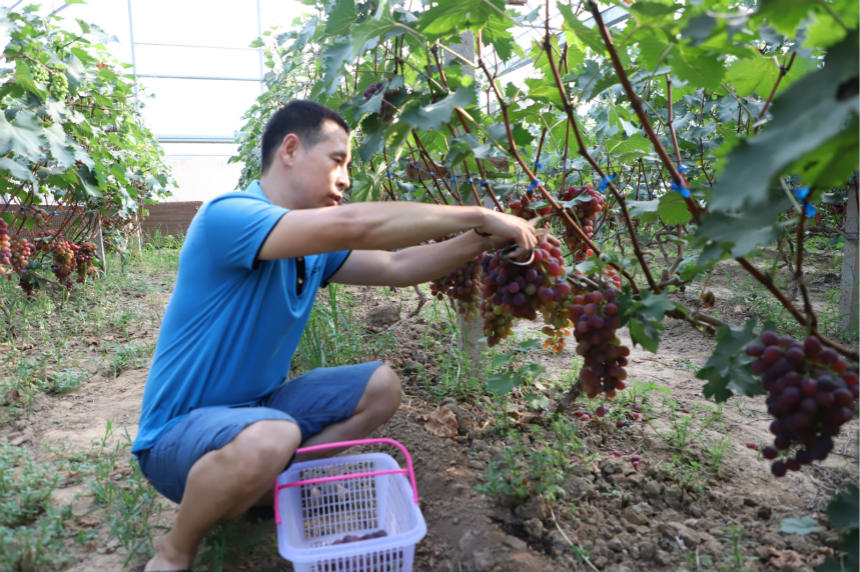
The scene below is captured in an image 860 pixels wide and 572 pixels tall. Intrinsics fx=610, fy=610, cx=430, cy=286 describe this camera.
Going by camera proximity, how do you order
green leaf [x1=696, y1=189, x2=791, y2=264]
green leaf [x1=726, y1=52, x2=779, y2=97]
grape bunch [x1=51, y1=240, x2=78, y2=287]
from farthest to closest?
1. grape bunch [x1=51, y1=240, x2=78, y2=287]
2. green leaf [x1=726, y1=52, x2=779, y2=97]
3. green leaf [x1=696, y1=189, x2=791, y2=264]

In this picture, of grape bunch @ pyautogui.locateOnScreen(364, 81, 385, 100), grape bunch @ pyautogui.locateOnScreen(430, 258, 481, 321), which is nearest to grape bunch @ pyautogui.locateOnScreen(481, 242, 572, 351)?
grape bunch @ pyautogui.locateOnScreen(430, 258, 481, 321)

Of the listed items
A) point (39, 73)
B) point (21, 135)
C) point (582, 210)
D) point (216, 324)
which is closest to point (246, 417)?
point (216, 324)

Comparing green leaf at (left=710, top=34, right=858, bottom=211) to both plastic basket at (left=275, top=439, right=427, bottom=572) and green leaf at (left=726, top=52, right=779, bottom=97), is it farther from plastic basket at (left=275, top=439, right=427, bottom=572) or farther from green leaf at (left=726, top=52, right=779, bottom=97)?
plastic basket at (left=275, top=439, right=427, bottom=572)

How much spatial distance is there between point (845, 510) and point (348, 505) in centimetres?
150

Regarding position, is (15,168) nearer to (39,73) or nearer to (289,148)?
(39,73)

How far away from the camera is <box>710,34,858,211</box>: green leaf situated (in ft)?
2.31

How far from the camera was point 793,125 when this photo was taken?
74 centimetres

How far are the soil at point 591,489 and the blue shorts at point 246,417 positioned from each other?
1.01 ft

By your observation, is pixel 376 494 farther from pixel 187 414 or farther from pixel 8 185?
pixel 8 185

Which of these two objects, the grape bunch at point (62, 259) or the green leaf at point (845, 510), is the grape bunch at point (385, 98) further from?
the grape bunch at point (62, 259)

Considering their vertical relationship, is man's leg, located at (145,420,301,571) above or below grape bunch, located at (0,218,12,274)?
below

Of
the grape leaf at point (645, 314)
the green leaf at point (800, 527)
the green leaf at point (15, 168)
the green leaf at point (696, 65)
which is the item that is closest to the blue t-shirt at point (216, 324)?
the grape leaf at point (645, 314)

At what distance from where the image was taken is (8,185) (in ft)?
13.5

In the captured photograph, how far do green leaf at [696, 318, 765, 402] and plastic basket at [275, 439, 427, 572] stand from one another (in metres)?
0.86
